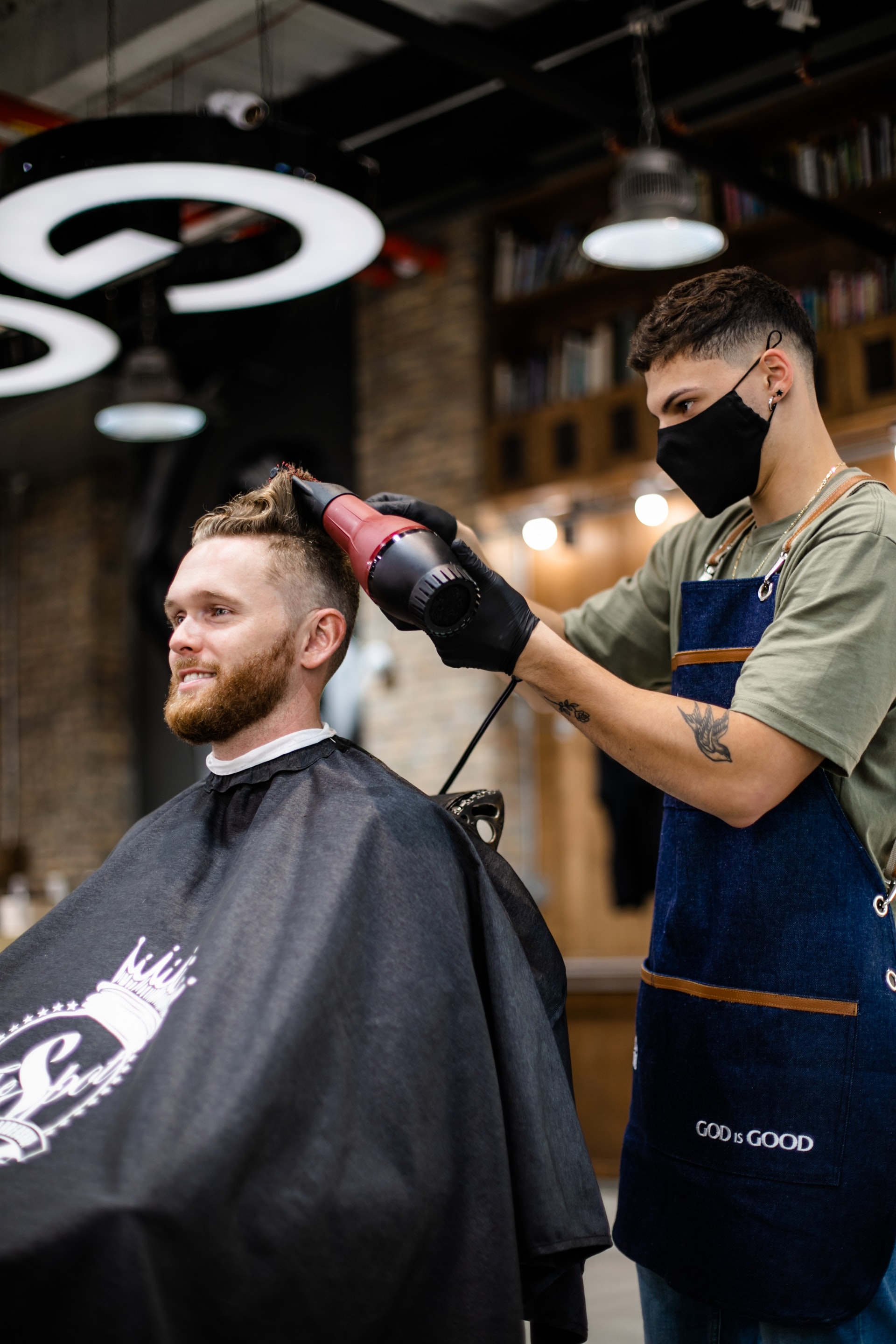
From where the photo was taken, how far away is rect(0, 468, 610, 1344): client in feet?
4.07

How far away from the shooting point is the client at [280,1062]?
1241mm

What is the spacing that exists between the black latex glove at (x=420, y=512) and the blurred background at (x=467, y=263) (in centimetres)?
183

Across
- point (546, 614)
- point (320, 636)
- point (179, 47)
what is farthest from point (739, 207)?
point (320, 636)

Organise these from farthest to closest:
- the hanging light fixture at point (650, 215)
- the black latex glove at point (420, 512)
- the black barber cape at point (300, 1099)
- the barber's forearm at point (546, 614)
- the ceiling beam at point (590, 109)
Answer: the hanging light fixture at point (650, 215) < the ceiling beam at point (590, 109) < the barber's forearm at point (546, 614) < the black latex glove at point (420, 512) < the black barber cape at point (300, 1099)

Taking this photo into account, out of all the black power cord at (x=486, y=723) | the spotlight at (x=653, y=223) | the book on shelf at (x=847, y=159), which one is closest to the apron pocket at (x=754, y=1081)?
the black power cord at (x=486, y=723)

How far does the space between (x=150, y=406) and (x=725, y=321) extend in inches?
172

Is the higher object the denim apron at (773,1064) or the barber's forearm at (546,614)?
the barber's forearm at (546,614)

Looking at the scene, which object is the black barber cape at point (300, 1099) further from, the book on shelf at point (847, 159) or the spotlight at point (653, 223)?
the book on shelf at point (847, 159)

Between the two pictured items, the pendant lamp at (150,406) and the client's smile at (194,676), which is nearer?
the client's smile at (194,676)

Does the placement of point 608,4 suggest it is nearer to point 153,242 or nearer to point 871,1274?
point 153,242

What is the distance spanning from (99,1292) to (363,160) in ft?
9.64

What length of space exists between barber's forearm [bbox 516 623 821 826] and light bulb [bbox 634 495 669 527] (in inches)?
162

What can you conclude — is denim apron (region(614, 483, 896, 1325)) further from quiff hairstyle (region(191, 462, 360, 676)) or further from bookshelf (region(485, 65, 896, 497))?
bookshelf (region(485, 65, 896, 497))

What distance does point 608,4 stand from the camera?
4691 mm
